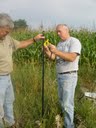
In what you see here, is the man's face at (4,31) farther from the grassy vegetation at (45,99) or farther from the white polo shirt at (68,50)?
the grassy vegetation at (45,99)

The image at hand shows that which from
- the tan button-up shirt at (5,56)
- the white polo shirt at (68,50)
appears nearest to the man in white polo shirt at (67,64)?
the white polo shirt at (68,50)

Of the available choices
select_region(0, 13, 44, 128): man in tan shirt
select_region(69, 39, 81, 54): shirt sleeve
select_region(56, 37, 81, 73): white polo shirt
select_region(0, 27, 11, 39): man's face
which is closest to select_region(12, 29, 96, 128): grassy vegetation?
select_region(0, 13, 44, 128): man in tan shirt

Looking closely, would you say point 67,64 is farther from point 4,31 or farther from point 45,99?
point 45,99

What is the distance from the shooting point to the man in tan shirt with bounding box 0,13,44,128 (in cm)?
582

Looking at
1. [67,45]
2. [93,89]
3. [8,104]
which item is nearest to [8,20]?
[67,45]

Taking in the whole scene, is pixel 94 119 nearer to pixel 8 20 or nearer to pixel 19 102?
pixel 19 102

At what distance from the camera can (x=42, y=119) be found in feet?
20.8

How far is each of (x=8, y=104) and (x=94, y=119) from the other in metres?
1.37

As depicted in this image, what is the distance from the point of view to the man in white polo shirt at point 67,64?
591 cm

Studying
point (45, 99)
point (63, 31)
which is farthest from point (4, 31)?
point (45, 99)

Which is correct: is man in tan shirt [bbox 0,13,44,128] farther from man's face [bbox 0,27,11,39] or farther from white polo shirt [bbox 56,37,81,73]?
white polo shirt [bbox 56,37,81,73]

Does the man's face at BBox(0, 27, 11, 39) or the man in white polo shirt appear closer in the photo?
the man's face at BBox(0, 27, 11, 39)

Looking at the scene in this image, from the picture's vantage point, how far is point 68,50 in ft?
19.6

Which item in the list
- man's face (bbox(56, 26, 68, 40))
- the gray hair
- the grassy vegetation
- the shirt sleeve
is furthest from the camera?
the grassy vegetation
